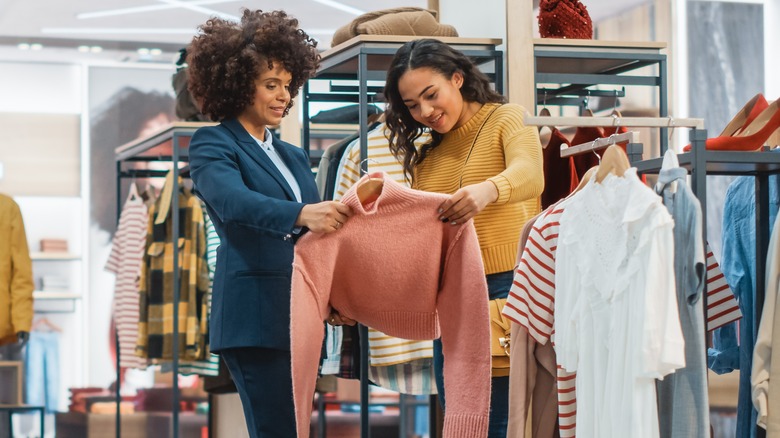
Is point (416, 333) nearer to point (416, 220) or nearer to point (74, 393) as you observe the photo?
point (416, 220)

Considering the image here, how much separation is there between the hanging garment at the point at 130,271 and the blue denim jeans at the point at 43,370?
1405mm

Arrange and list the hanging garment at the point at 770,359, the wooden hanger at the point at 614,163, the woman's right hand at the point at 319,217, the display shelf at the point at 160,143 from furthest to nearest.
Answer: the display shelf at the point at 160,143 < the woman's right hand at the point at 319,217 < the hanging garment at the point at 770,359 < the wooden hanger at the point at 614,163

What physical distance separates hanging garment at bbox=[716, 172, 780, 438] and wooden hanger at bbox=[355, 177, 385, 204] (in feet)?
3.68

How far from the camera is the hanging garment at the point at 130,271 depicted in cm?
602

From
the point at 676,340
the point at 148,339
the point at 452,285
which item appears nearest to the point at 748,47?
the point at 148,339

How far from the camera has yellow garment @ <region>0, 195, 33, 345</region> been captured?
610 cm

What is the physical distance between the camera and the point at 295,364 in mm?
2652

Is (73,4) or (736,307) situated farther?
(73,4)

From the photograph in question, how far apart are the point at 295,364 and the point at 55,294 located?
5.09 metres

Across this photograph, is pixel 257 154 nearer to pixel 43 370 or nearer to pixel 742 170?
pixel 742 170

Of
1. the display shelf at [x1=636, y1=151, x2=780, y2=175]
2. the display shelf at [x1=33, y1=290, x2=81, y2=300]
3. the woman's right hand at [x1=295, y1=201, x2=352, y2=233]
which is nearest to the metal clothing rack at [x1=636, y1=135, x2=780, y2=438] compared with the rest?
the display shelf at [x1=636, y1=151, x2=780, y2=175]

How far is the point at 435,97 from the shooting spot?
2912mm

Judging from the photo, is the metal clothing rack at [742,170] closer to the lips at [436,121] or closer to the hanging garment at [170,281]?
the lips at [436,121]

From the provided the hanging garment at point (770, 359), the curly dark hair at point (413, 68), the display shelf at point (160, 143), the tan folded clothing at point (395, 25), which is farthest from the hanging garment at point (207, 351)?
the hanging garment at point (770, 359)
